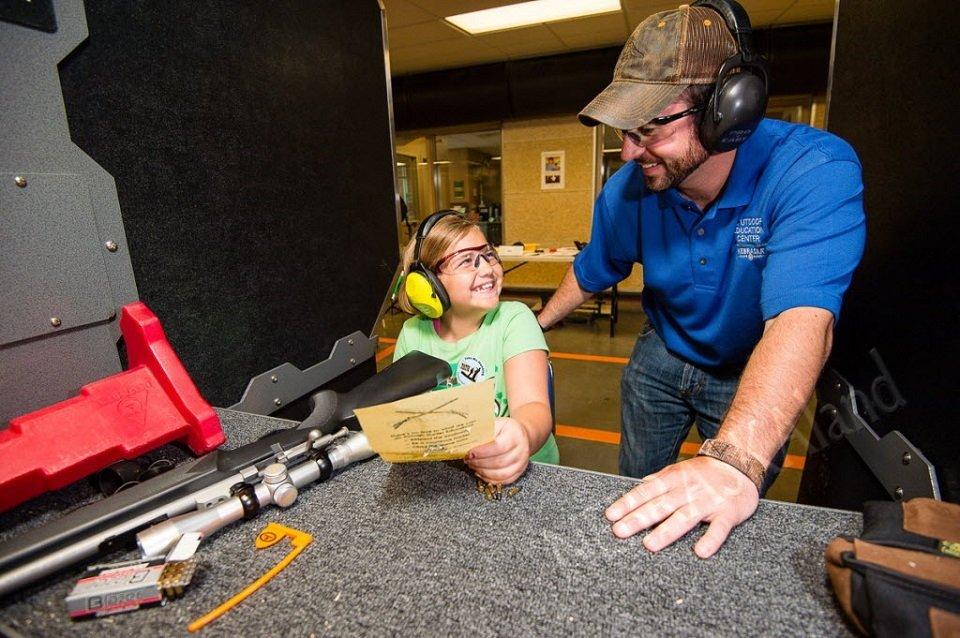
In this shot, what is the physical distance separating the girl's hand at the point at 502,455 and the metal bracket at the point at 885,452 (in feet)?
2.14

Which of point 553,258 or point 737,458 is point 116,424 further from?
point 553,258

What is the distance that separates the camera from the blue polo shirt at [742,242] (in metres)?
0.91

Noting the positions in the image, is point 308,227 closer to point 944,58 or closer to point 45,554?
point 45,554

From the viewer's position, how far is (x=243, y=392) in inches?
49.1

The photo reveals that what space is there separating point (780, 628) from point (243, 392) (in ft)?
4.06

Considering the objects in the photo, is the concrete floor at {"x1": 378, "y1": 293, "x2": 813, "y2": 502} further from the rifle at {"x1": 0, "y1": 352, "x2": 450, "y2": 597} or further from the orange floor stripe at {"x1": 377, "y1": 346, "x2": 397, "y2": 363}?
the rifle at {"x1": 0, "y1": 352, "x2": 450, "y2": 597}

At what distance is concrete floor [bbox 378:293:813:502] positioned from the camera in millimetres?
2736

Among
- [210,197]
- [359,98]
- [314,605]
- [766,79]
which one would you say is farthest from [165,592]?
[359,98]

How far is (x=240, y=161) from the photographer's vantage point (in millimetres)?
1185

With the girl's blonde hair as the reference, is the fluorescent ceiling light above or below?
above

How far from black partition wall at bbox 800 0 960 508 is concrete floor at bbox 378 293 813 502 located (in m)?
1.60

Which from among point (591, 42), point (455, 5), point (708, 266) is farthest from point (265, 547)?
point (591, 42)

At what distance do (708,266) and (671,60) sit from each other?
0.54 metres

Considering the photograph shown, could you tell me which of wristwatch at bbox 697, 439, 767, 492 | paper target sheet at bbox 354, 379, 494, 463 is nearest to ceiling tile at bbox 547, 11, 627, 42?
wristwatch at bbox 697, 439, 767, 492
